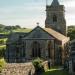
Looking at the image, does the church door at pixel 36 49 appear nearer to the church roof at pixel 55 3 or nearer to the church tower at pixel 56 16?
the church tower at pixel 56 16

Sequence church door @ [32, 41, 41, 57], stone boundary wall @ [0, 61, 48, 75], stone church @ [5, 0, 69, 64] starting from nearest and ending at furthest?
1. stone boundary wall @ [0, 61, 48, 75]
2. stone church @ [5, 0, 69, 64]
3. church door @ [32, 41, 41, 57]

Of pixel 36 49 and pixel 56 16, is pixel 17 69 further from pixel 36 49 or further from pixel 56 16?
pixel 56 16

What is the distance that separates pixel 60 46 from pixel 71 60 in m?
8.74

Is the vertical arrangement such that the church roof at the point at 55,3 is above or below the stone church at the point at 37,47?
above

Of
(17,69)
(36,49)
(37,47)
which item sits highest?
(37,47)

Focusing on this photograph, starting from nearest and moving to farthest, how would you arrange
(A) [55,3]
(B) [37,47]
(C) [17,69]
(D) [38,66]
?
(C) [17,69]
(D) [38,66]
(B) [37,47]
(A) [55,3]

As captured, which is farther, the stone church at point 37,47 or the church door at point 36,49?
the church door at point 36,49

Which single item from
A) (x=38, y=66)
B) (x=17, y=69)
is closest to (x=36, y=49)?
(x=38, y=66)

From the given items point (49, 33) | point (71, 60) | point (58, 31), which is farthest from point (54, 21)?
point (71, 60)

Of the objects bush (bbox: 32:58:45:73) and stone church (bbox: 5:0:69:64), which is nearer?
bush (bbox: 32:58:45:73)

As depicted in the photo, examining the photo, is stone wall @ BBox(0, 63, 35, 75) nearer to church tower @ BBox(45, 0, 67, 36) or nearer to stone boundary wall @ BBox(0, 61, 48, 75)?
stone boundary wall @ BBox(0, 61, 48, 75)

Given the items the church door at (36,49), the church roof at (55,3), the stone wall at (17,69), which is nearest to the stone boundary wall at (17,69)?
the stone wall at (17,69)

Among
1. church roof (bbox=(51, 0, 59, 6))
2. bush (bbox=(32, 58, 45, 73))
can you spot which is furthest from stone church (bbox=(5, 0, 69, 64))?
bush (bbox=(32, 58, 45, 73))

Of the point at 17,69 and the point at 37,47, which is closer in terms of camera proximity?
the point at 17,69
